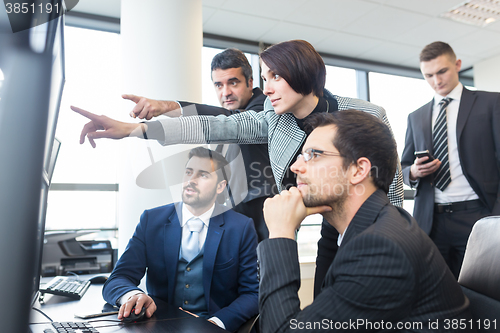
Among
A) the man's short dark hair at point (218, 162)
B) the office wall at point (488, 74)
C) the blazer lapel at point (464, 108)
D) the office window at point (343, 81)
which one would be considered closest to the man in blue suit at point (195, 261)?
the man's short dark hair at point (218, 162)

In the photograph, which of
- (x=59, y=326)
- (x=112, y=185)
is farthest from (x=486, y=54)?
(x=59, y=326)

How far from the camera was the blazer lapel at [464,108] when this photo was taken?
2158 mm

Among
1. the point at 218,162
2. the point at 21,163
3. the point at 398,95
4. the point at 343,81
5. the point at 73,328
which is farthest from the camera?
the point at 398,95

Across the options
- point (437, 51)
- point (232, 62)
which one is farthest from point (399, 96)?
point (232, 62)

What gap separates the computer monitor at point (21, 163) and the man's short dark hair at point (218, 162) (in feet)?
5.33

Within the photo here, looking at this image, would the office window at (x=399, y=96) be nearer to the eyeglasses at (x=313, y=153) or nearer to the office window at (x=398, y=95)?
the office window at (x=398, y=95)

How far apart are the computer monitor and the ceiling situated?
10.7ft

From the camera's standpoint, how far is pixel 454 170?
2.16 metres

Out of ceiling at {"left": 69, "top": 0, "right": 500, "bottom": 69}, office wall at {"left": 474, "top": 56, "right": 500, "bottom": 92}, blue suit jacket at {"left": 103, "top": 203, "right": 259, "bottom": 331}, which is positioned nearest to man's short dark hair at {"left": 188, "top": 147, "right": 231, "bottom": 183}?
blue suit jacket at {"left": 103, "top": 203, "right": 259, "bottom": 331}

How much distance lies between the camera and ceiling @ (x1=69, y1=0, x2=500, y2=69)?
130 inches

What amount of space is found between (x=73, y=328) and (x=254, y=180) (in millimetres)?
1002

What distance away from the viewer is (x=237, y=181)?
186 centimetres

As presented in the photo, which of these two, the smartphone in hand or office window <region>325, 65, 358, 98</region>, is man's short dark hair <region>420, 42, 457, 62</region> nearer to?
the smartphone in hand

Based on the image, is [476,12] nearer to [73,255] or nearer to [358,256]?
[358,256]
